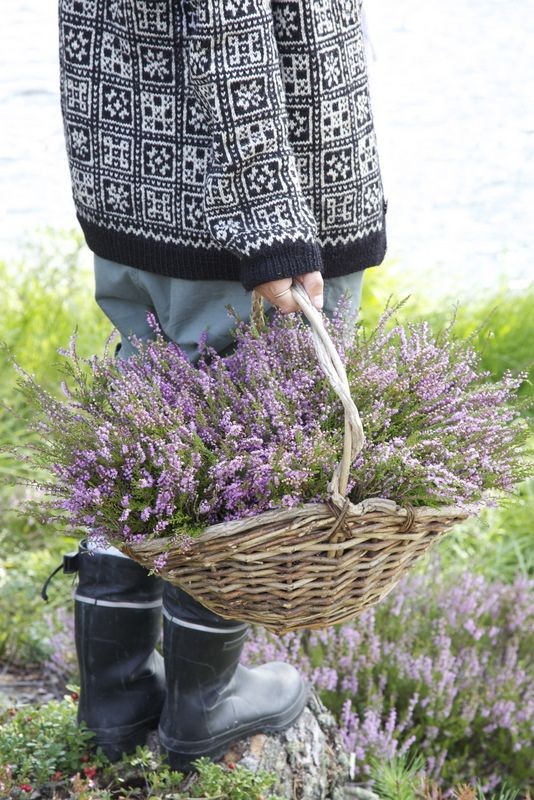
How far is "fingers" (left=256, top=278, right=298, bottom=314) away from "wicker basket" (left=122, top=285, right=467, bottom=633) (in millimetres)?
19

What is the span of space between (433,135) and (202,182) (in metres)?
5.42

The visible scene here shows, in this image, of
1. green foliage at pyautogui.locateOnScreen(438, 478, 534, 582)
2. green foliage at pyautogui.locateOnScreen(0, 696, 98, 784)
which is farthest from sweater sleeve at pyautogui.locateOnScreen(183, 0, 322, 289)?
green foliage at pyautogui.locateOnScreen(438, 478, 534, 582)

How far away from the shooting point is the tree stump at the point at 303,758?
207 cm

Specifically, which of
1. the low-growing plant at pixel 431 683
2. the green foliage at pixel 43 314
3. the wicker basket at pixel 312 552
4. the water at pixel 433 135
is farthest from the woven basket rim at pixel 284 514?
the water at pixel 433 135

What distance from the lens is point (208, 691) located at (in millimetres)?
1965

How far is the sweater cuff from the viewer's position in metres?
1.49

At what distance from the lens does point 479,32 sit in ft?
26.3

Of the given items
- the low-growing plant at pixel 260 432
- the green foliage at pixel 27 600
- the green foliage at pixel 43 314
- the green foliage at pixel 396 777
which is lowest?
the green foliage at pixel 27 600

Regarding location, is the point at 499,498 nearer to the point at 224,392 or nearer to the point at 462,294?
the point at 224,392

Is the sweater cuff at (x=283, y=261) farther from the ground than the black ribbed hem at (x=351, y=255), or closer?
farther from the ground

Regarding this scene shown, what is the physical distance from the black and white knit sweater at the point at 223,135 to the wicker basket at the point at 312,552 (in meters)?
0.16

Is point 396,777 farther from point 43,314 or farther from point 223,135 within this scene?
point 43,314

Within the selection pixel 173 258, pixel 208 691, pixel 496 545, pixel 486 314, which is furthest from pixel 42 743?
pixel 486 314

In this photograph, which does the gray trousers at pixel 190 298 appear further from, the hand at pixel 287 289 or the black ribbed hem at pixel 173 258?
the hand at pixel 287 289
